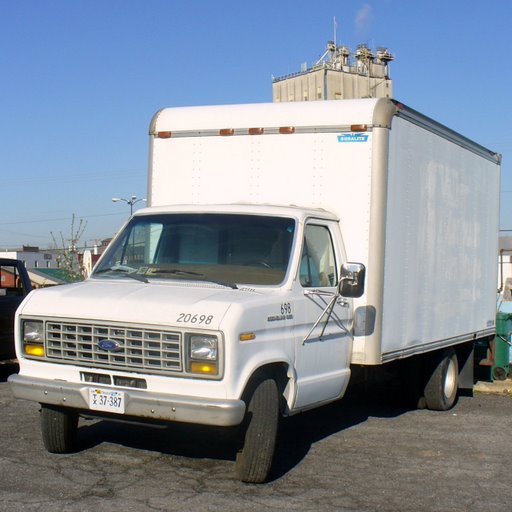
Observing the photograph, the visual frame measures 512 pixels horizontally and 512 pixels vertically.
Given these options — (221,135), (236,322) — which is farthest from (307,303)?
(221,135)

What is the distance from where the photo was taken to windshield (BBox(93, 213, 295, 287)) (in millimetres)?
7168

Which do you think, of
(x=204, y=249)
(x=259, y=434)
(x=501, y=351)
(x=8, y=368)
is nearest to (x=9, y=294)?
(x=8, y=368)

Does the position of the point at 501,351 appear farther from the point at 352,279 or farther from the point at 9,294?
the point at 9,294

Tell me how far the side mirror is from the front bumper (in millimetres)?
1550

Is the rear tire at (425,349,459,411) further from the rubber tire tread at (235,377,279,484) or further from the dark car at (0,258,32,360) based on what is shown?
the dark car at (0,258,32,360)

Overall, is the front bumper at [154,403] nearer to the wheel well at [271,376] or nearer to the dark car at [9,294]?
the wheel well at [271,376]

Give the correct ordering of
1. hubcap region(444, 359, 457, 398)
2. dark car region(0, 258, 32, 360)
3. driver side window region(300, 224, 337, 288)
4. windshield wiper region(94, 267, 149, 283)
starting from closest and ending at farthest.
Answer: windshield wiper region(94, 267, 149, 283) < driver side window region(300, 224, 337, 288) < hubcap region(444, 359, 457, 398) < dark car region(0, 258, 32, 360)

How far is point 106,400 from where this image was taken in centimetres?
641

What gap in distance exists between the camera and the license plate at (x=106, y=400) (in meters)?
6.35

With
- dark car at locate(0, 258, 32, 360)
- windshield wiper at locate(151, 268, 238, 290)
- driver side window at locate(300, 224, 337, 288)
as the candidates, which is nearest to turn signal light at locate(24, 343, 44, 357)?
windshield wiper at locate(151, 268, 238, 290)

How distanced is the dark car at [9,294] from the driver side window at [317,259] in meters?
5.44

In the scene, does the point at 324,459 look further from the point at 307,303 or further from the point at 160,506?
the point at 160,506

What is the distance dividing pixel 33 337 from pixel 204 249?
5.31ft

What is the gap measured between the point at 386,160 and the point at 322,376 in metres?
2.13
